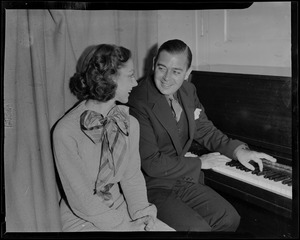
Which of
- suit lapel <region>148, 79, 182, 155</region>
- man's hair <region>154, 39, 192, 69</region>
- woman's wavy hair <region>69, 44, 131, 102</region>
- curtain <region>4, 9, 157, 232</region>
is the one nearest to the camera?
curtain <region>4, 9, 157, 232</region>

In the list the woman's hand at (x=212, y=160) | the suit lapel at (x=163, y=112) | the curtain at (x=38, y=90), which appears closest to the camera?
the curtain at (x=38, y=90)

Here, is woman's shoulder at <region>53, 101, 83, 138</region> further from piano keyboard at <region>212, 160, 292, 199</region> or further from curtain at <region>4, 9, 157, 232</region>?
piano keyboard at <region>212, 160, 292, 199</region>

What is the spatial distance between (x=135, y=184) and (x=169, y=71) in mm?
417

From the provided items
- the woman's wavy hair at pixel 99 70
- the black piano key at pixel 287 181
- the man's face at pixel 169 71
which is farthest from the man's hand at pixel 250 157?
the woman's wavy hair at pixel 99 70

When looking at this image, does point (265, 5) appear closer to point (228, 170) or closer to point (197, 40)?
point (197, 40)

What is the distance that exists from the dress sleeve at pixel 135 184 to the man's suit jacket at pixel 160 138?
0.06 m

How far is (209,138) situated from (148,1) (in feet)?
2.40

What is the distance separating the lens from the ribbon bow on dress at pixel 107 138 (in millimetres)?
1330

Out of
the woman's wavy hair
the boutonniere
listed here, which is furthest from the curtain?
the boutonniere

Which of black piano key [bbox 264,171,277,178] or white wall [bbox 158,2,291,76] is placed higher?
white wall [bbox 158,2,291,76]

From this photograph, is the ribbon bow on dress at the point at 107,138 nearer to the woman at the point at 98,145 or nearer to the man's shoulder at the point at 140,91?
the woman at the point at 98,145

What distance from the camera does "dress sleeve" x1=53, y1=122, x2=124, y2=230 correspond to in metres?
1.29

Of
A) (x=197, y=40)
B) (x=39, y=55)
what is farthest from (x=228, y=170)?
(x=39, y=55)

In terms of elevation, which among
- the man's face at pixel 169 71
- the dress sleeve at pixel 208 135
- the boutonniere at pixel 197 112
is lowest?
the dress sleeve at pixel 208 135
